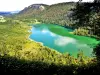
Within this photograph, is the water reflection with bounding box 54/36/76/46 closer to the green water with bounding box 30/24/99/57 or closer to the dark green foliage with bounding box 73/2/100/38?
the green water with bounding box 30/24/99/57

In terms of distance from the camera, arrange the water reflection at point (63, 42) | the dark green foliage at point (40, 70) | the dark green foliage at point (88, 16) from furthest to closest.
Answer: the water reflection at point (63, 42) < the dark green foliage at point (88, 16) < the dark green foliage at point (40, 70)

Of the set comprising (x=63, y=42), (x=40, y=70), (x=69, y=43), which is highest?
(x=40, y=70)

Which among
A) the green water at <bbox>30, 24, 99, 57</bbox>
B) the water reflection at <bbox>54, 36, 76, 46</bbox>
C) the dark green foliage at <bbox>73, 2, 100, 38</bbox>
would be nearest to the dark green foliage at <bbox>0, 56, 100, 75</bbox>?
the dark green foliage at <bbox>73, 2, 100, 38</bbox>

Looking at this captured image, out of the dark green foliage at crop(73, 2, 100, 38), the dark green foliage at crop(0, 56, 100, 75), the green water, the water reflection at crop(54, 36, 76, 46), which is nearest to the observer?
the dark green foliage at crop(0, 56, 100, 75)

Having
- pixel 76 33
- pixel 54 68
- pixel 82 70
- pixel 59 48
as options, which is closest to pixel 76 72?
pixel 82 70

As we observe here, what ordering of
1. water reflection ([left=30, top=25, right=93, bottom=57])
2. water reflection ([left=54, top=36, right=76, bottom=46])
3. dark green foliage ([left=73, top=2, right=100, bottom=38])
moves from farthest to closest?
1. water reflection ([left=54, top=36, right=76, bottom=46])
2. water reflection ([left=30, top=25, right=93, bottom=57])
3. dark green foliage ([left=73, top=2, right=100, bottom=38])

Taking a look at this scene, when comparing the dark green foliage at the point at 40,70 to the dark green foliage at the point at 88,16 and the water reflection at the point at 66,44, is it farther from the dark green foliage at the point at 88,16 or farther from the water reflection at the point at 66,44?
the water reflection at the point at 66,44

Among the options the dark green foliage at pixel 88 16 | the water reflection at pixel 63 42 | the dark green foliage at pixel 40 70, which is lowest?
the water reflection at pixel 63 42

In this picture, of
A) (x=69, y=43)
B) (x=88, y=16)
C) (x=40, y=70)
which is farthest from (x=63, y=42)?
(x=40, y=70)

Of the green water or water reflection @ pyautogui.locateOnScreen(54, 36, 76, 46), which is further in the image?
water reflection @ pyautogui.locateOnScreen(54, 36, 76, 46)

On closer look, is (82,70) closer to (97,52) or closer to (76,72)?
(76,72)

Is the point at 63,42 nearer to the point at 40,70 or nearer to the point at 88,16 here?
the point at 88,16

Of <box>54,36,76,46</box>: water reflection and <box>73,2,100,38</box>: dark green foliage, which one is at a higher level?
<box>73,2,100,38</box>: dark green foliage

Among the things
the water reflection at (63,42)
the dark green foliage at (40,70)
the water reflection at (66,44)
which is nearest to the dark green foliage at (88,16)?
the dark green foliage at (40,70)
